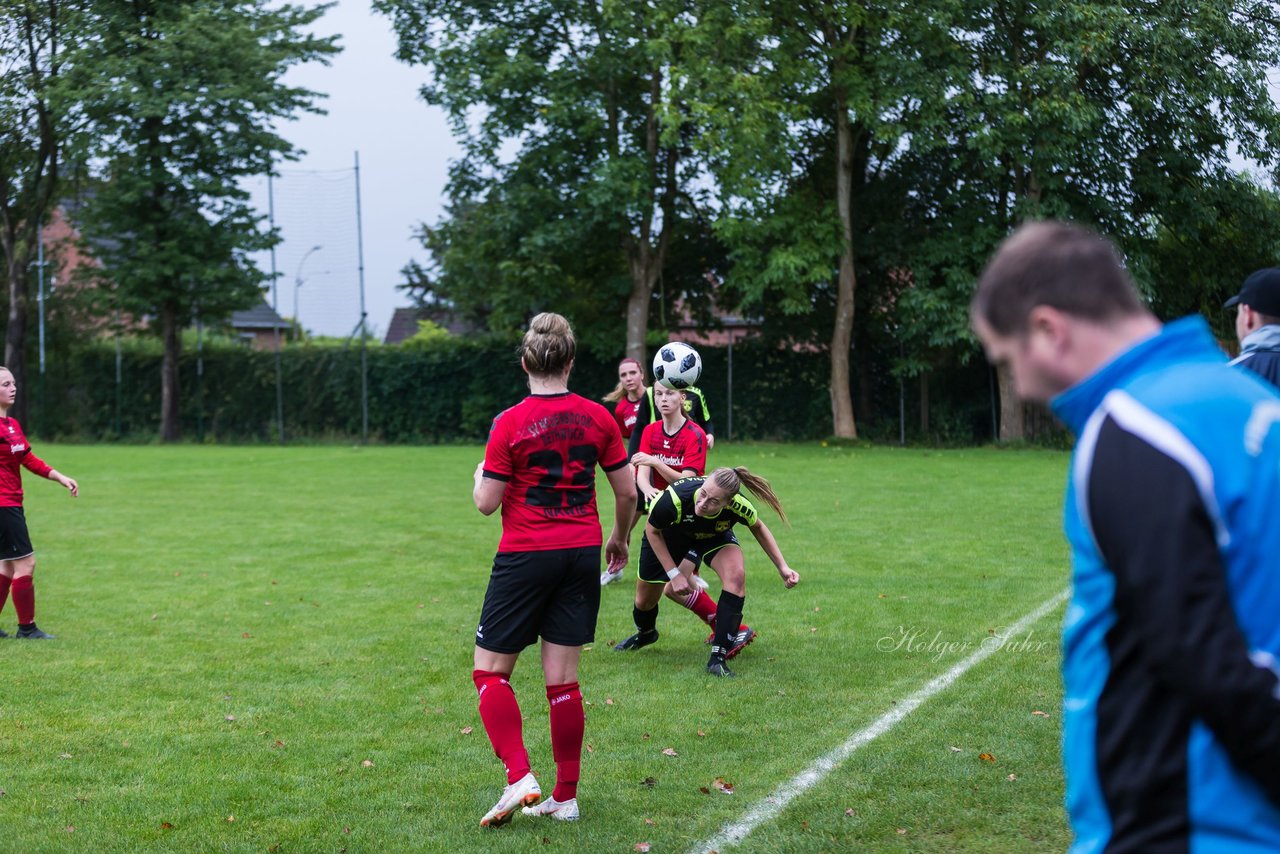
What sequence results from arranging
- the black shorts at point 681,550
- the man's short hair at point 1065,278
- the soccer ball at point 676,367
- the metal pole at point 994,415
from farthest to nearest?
the metal pole at point 994,415 < the soccer ball at point 676,367 < the black shorts at point 681,550 < the man's short hair at point 1065,278

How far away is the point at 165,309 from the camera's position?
34.6 m

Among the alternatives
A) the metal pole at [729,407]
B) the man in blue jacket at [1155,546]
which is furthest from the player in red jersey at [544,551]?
Result: the metal pole at [729,407]

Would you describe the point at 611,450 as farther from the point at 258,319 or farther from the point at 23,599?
the point at 258,319

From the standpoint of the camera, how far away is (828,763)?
5.55 m

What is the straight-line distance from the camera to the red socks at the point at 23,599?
8.54m

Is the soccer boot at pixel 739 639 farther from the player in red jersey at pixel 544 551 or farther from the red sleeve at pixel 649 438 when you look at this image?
the player in red jersey at pixel 544 551

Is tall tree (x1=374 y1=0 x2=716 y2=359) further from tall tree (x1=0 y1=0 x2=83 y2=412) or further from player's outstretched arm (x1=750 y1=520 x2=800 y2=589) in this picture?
player's outstretched arm (x1=750 y1=520 x2=800 y2=589)

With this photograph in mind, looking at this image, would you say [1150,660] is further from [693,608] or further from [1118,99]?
[1118,99]

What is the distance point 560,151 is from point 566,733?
28583mm

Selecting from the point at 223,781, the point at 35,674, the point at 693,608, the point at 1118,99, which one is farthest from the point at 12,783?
the point at 1118,99

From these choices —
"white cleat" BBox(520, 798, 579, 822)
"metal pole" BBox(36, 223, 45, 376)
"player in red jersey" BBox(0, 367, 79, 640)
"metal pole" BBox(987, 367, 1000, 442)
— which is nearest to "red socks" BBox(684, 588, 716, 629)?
"white cleat" BBox(520, 798, 579, 822)

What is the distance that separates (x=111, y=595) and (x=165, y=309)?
86.6ft

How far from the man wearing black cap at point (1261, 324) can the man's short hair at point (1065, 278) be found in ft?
10.7

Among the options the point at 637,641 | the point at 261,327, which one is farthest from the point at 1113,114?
the point at 261,327
